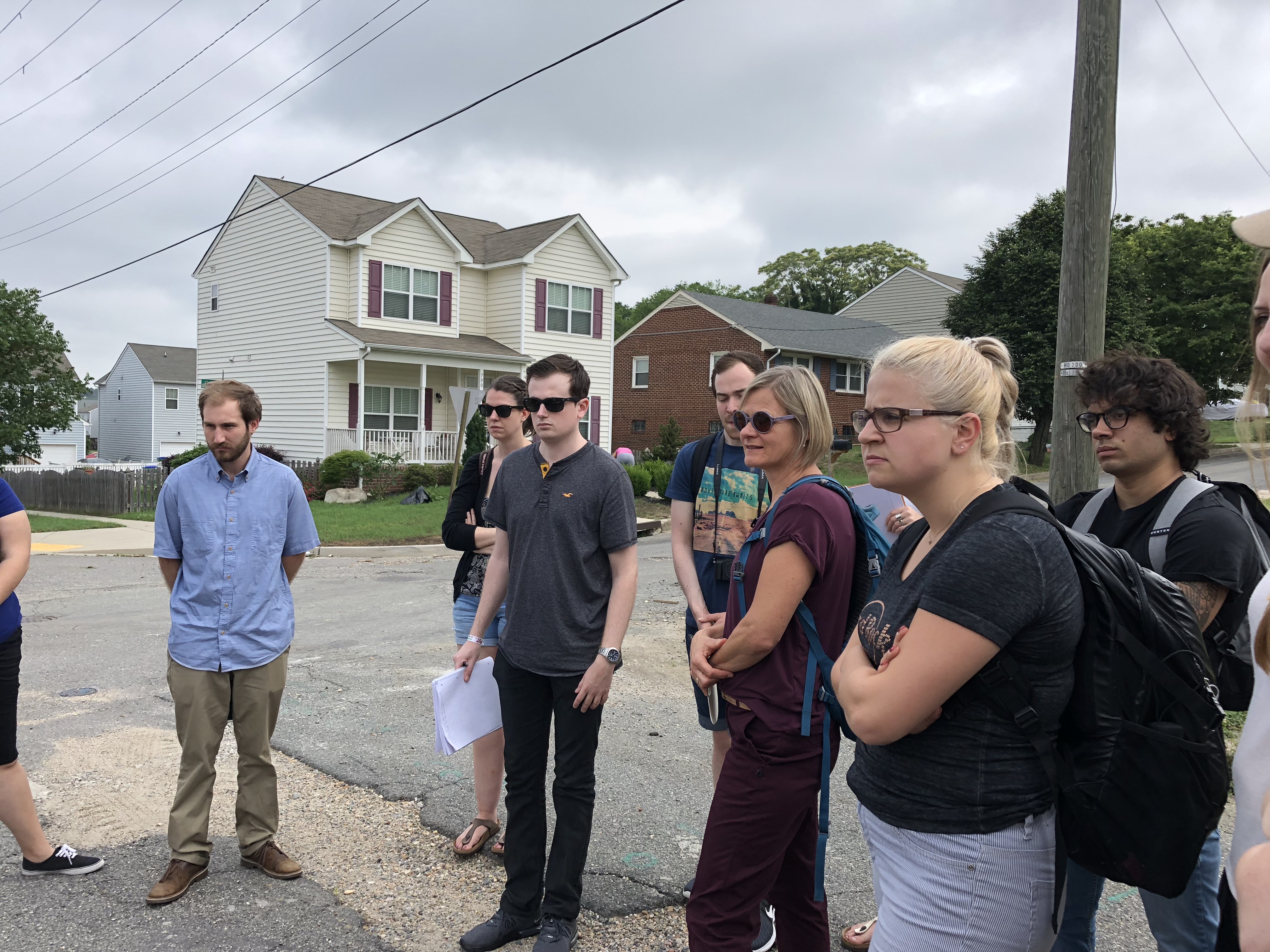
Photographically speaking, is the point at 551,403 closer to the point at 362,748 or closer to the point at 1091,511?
the point at 1091,511

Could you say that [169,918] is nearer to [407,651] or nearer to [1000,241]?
[407,651]

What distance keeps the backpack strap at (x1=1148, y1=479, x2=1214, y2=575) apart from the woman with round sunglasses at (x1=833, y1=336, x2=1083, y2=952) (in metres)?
1.15

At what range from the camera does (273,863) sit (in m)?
3.79

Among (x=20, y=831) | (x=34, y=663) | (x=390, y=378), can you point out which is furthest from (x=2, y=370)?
(x=20, y=831)

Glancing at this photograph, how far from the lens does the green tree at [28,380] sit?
2766cm

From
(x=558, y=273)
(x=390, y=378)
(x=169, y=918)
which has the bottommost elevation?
(x=169, y=918)

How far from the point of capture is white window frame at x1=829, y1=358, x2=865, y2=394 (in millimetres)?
38094

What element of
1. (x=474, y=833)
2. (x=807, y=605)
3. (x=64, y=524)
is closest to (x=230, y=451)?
(x=474, y=833)

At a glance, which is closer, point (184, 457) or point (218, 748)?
point (218, 748)

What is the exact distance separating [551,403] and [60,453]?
57.0m

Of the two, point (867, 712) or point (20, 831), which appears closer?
point (867, 712)

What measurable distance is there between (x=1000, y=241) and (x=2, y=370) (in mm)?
32438

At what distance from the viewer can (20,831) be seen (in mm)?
3711

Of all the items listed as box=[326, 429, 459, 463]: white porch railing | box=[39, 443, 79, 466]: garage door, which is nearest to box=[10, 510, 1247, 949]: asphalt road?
box=[326, 429, 459, 463]: white porch railing
